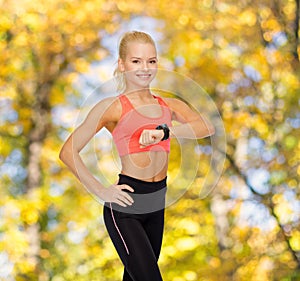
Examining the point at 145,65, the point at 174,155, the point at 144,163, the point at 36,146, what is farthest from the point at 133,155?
the point at 36,146

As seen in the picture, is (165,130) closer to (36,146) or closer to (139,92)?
(139,92)

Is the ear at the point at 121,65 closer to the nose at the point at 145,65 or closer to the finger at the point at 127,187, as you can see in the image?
the nose at the point at 145,65

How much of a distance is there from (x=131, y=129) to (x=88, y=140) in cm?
16

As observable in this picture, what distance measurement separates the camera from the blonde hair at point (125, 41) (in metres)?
2.06

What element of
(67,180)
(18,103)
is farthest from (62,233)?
(18,103)

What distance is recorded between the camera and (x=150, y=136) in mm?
1878

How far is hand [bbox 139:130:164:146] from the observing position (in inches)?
74.1

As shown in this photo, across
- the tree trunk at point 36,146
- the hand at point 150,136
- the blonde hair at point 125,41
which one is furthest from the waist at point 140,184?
the tree trunk at point 36,146

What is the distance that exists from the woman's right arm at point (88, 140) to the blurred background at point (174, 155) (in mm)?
2568

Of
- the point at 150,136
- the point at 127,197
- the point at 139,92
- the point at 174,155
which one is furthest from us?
the point at 174,155

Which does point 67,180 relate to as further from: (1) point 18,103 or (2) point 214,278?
(2) point 214,278

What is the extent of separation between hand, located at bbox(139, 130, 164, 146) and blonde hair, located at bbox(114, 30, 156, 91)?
0.95ft

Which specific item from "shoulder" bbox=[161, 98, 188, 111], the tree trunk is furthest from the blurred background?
"shoulder" bbox=[161, 98, 188, 111]

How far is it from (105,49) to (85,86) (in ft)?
1.37
